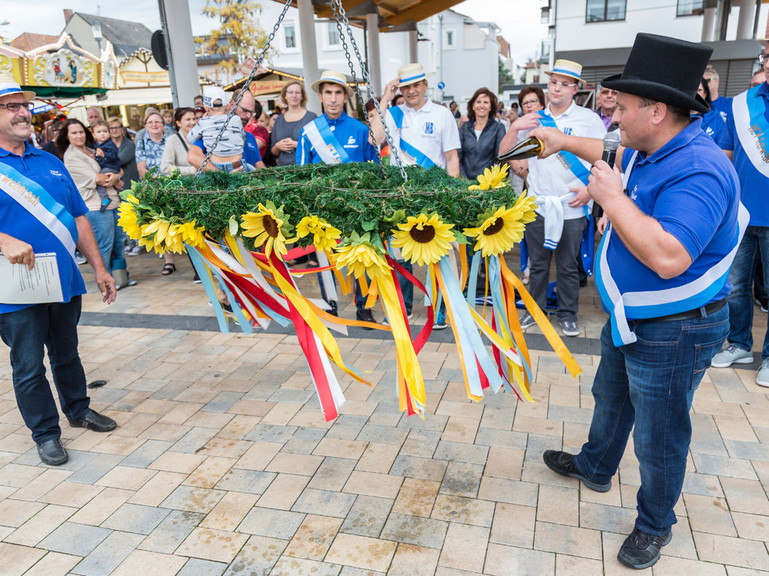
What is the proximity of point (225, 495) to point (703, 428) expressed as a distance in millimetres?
2464

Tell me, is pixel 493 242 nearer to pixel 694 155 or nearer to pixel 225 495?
pixel 694 155

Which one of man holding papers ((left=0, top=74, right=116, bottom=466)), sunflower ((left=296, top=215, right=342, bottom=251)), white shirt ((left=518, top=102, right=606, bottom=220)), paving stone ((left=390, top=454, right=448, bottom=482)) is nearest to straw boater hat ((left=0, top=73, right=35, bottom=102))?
man holding papers ((left=0, top=74, right=116, bottom=466))

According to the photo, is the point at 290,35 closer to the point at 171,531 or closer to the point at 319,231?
the point at 319,231

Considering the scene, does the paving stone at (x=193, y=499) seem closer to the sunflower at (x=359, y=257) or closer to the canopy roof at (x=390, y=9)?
the sunflower at (x=359, y=257)

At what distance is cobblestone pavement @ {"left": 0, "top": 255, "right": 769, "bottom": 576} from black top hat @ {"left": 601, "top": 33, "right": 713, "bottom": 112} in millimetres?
1675

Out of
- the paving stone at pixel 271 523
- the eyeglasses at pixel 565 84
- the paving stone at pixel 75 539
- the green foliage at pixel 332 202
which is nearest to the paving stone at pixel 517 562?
the paving stone at pixel 271 523

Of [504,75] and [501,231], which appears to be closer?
[501,231]

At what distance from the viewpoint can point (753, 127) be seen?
11.1 feet

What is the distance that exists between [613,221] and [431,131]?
2883mm

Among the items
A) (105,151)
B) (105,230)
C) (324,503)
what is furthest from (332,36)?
(324,503)

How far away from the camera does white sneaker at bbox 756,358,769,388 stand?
3.51 metres

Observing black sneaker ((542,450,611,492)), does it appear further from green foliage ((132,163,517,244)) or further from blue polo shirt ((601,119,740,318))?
green foliage ((132,163,517,244))

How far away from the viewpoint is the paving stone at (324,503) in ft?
8.41

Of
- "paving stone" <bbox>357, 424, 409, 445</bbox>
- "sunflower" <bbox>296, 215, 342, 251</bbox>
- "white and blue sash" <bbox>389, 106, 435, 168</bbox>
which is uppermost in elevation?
"white and blue sash" <bbox>389, 106, 435, 168</bbox>
